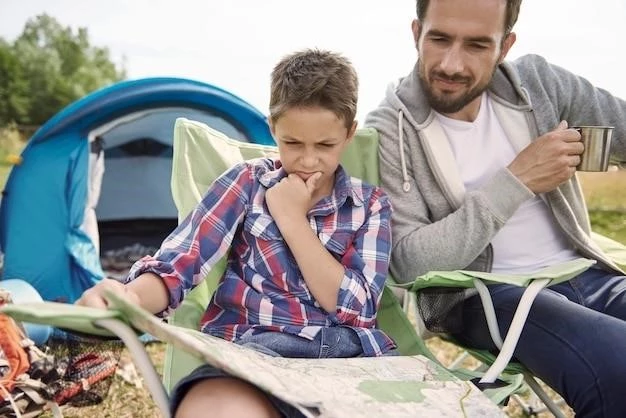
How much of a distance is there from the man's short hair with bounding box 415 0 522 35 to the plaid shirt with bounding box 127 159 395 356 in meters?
0.55

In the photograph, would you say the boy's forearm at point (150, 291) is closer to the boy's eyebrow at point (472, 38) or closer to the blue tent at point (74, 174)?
the boy's eyebrow at point (472, 38)

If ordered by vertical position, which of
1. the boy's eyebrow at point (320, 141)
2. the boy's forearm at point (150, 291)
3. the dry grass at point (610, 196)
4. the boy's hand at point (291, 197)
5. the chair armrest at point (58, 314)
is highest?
the boy's eyebrow at point (320, 141)

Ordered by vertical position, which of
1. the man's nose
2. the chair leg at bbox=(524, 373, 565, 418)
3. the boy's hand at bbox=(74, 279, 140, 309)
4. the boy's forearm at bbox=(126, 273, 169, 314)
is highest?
the man's nose

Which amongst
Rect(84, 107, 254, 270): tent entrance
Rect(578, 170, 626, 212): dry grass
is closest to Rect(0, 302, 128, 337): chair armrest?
Rect(84, 107, 254, 270): tent entrance

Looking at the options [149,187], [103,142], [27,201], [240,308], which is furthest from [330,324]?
[149,187]

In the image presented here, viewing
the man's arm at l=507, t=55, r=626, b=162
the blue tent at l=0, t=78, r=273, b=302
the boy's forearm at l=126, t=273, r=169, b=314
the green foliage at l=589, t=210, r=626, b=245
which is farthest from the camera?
the green foliage at l=589, t=210, r=626, b=245

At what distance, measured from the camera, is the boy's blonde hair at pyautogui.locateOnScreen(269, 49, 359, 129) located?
68.1 inches

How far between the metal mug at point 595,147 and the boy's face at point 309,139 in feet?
2.17

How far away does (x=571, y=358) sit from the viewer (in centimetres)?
170

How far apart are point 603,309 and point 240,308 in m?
1.03

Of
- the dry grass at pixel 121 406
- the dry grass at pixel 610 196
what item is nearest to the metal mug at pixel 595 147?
the dry grass at pixel 121 406

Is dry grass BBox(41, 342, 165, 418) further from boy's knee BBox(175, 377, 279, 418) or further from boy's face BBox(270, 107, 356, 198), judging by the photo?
boy's knee BBox(175, 377, 279, 418)

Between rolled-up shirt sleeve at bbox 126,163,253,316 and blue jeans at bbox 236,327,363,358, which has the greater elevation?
rolled-up shirt sleeve at bbox 126,163,253,316

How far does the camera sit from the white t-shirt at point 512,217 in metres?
2.17
